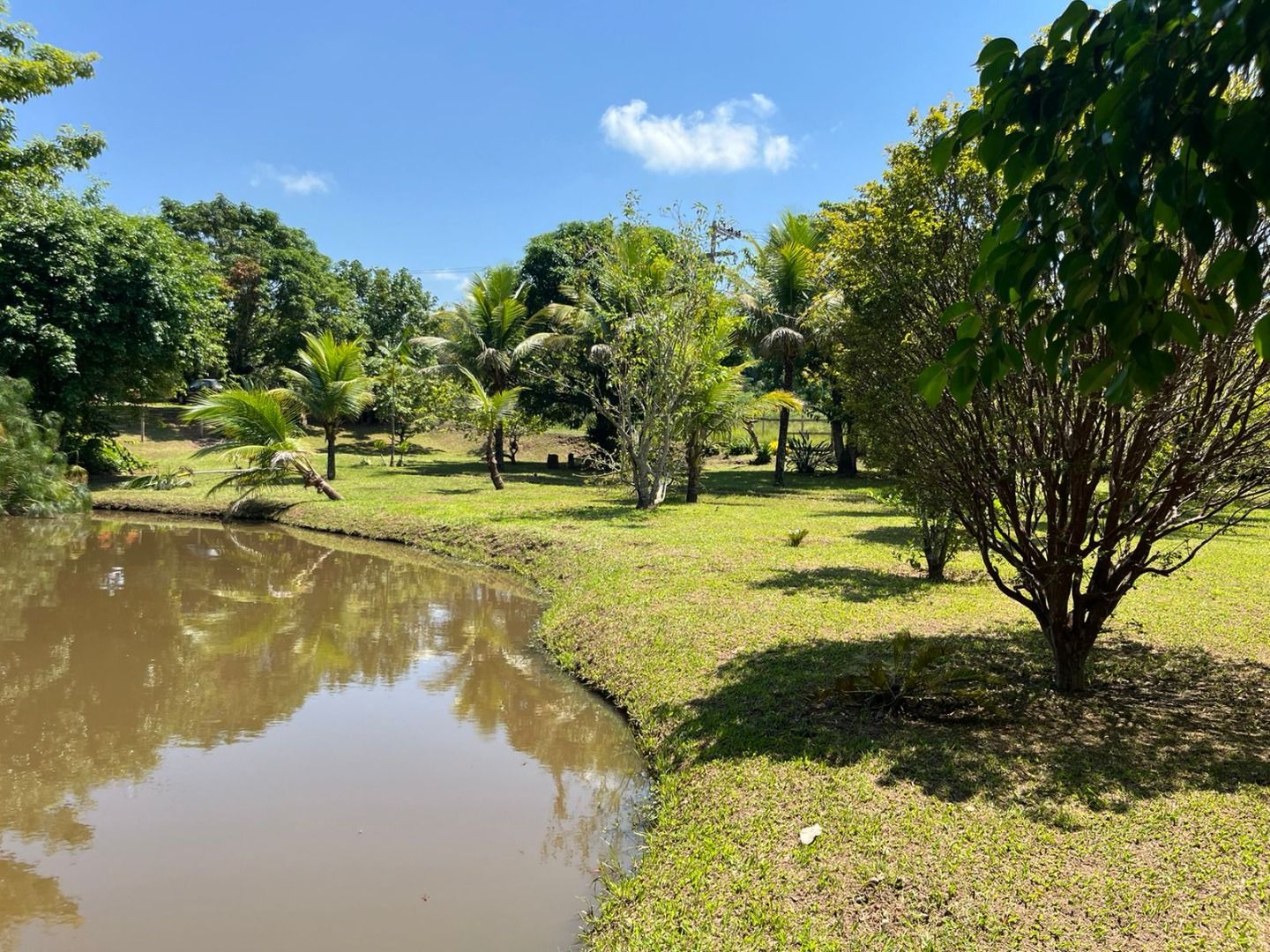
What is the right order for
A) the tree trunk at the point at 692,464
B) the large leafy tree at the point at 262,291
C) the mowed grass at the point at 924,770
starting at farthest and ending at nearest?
the large leafy tree at the point at 262,291, the tree trunk at the point at 692,464, the mowed grass at the point at 924,770

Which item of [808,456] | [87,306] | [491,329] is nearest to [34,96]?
[87,306]

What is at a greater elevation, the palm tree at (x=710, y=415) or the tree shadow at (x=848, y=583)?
the palm tree at (x=710, y=415)

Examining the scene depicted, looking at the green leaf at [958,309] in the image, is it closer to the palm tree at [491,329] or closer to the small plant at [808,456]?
the palm tree at [491,329]

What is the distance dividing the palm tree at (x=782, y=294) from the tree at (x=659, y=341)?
5.77 m

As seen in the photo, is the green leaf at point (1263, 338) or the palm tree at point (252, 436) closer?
the green leaf at point (1263, 338)

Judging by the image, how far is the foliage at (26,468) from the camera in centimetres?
1352

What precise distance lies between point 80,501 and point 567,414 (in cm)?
1281

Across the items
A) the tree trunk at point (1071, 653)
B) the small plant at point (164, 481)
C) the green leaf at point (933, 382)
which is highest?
the green leaf at point (933, 382)

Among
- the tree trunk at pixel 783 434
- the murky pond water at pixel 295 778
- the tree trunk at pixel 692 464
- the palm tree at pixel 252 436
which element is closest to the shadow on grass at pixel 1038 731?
the murky pond water at pixel 295 778

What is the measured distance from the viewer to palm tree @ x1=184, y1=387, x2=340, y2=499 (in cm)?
1462

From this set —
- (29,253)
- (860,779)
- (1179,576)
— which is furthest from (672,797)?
(29,253)

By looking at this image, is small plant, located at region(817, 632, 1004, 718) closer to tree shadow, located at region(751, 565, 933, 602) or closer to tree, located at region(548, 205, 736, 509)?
tree shadow, located at region(751, 565, 933, 602)

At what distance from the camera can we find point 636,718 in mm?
5293

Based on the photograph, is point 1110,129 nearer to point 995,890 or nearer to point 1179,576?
point 995,890
